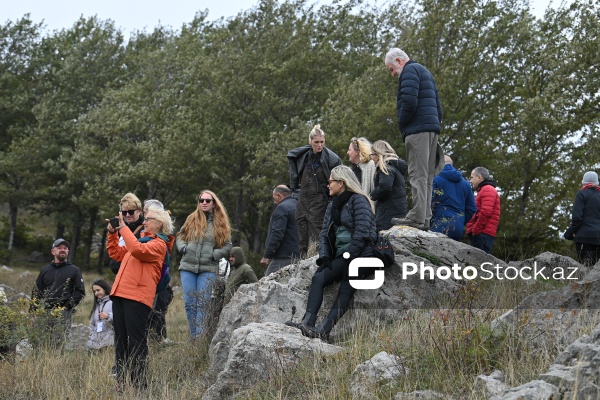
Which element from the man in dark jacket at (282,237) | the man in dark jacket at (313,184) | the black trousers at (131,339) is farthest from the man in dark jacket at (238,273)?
the black trousers at (131,339)

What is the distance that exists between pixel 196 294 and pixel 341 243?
2.55m

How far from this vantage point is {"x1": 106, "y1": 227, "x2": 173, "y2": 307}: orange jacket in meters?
7.87

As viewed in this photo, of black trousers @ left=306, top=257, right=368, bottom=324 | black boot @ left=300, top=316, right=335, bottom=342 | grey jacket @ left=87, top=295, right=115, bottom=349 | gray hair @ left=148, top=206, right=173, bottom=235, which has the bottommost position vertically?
grey jacket @ left=87, top=295, right=115, bottom=349

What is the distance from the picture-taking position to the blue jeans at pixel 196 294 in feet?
32.7

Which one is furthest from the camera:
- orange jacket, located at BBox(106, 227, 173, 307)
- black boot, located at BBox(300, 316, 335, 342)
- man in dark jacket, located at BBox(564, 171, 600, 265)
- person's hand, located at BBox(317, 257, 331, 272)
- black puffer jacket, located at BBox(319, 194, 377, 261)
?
man in dark jacket, located at BBox(564, 171, 600, 265)

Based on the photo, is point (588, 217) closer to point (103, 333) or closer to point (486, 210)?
point (486, 210)

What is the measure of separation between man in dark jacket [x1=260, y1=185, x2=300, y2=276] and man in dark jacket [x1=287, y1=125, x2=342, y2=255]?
0.58 feet

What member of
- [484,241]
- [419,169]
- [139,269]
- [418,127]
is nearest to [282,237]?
[419,169]

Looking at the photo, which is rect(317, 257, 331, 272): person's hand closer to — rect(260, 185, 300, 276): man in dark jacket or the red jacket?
rect(260, 185, 300, 276): man in dark jacket

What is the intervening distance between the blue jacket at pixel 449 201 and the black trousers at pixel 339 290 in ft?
10.7

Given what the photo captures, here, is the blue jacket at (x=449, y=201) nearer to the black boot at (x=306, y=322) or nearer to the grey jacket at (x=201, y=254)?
the grey jacket at (x=201, y=254)

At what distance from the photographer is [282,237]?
11.3 meters

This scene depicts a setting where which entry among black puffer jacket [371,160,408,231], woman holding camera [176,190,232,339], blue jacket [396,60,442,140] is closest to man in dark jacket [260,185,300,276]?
woman holding camera [176,190,232,339]

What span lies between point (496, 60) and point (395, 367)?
69.3 feet
